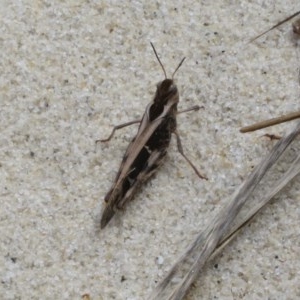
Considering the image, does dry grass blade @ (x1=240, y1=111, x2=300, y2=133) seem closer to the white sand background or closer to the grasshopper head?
the white sand background

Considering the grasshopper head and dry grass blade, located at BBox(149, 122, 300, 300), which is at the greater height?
the grasshopper head

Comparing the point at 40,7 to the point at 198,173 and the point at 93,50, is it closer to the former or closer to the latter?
the point at 93,50

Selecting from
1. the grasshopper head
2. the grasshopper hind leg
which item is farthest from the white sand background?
the grasshopper head

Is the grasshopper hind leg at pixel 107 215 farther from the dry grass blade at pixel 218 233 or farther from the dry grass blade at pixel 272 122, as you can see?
the dry grass blade at pixel 272 122

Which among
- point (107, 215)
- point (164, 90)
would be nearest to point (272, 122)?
point (164, 90)

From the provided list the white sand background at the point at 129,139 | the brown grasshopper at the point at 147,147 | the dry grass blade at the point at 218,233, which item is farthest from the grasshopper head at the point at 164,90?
the dry grass blade at the point at 218,233
